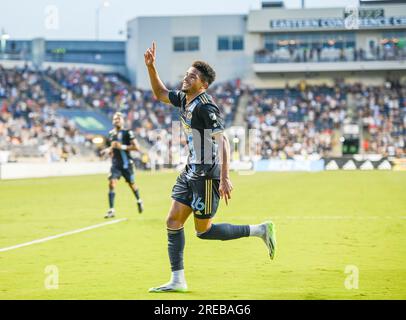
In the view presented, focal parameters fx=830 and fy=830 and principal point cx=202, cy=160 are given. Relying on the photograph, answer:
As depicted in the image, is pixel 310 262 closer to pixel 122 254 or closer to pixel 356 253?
pixel 356 253

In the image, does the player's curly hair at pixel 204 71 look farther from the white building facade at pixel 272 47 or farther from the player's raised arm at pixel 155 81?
the white building facade at pixel 272 47

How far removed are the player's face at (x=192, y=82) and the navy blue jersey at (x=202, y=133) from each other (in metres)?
0.10

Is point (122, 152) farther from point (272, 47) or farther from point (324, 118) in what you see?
point (272, 47)

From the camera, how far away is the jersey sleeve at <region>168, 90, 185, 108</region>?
9.33m

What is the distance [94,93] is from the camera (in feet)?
225

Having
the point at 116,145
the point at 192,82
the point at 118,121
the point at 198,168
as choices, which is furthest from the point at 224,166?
the point at 116,145

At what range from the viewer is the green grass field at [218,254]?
355 inches

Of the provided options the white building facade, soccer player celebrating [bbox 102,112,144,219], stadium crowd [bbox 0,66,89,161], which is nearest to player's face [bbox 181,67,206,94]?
soccer player celebrating [bbox 102,112,144,219]

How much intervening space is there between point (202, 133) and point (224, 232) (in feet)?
3.99

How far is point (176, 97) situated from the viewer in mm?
9391

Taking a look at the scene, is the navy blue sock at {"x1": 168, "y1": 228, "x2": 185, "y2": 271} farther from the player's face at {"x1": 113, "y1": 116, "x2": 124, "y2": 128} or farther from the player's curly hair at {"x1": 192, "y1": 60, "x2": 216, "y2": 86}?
the player's face at {"x1": 113, "y1": 116, "x2": 124, "y2": 128}

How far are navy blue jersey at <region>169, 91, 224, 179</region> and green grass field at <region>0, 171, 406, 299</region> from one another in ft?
4.36
